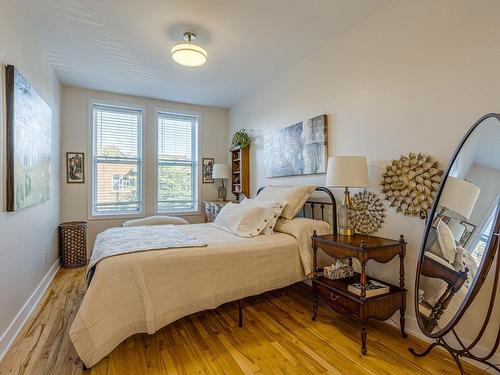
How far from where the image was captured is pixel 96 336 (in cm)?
164

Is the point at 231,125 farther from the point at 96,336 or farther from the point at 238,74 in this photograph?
the point at 96,336

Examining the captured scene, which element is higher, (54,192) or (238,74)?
(238,74)

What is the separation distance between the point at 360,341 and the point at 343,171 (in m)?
1.29

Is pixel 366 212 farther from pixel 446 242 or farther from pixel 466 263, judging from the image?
pixel 466 263

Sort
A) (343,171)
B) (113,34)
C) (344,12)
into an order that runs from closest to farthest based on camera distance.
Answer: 1. (343,171)
2. (344,12)
3. (113,34)

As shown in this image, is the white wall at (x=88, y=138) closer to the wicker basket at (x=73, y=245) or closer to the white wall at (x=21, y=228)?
the wicker basket at (x=73, y=245)

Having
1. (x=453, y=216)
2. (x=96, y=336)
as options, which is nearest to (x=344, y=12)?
(x=453, y=216)

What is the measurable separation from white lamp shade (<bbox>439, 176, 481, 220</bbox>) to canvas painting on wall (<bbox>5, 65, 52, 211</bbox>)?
303 centimetres

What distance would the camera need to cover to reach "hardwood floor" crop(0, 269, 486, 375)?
168 centimetres

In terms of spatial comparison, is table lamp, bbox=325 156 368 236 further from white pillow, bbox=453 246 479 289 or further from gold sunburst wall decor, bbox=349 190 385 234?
white pillow, bbox=453 246 479 289

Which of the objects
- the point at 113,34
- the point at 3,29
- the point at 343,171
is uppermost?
the point at 113,34

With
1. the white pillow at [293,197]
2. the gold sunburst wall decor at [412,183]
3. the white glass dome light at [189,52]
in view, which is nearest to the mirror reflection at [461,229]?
the gold sunburst wall decor at [412,183]

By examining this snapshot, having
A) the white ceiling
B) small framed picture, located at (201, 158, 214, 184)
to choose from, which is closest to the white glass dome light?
the white ceiling

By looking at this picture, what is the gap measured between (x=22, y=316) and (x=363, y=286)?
2.72 m
